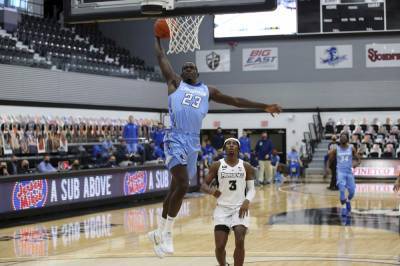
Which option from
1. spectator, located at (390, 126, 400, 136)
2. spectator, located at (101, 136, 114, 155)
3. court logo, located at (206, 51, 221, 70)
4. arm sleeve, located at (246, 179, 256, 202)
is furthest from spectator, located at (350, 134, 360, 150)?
arm sleeve, located at (246, 179, 256, 202)

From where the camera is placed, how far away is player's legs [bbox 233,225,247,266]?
8.06m

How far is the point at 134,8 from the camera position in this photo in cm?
1004

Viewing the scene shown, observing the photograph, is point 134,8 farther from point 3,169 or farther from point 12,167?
point 12,167

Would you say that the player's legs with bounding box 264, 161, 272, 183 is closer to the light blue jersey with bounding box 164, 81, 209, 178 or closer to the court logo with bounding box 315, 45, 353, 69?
the court logo with bounding box 315, 45, 353, 69

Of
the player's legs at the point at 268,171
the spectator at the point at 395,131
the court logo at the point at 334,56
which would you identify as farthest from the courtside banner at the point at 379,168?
the court logo at the point at 334,56

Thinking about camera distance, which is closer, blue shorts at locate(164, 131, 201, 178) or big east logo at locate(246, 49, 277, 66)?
blue shorts at locate(164, 131, 201, 178)

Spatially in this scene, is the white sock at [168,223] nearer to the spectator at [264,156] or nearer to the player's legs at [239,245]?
the player's legs at [239,245]

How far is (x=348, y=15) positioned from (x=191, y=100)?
2665 centimetres

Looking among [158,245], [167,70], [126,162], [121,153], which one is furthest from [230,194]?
[121,153]

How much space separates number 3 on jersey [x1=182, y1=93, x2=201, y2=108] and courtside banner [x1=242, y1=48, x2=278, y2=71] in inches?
1082

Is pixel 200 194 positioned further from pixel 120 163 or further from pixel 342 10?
pixel 342 10

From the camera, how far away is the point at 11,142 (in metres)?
20.2

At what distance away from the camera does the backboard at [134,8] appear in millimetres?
9664

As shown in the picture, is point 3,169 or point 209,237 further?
point 3,169
